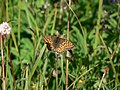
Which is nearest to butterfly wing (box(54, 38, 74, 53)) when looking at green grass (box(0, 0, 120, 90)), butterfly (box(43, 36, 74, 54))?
butterfly (box(43, 36, 74, 54))

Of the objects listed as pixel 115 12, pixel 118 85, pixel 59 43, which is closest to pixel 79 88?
pixel 118 85

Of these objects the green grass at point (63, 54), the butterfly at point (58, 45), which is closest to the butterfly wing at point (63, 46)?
the butterfly at point (58, 45)

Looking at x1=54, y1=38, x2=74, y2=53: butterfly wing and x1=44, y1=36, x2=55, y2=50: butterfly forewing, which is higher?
x1=44, y1=36, x2=55, y2=50: butterfly forewing

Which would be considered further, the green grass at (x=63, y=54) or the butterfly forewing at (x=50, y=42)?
the green grass at (x=63, y=54)

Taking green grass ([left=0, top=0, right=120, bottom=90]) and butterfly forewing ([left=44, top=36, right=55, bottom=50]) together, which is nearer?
butterfly forewing ([left=44, top=36, right=55, bottom=50])

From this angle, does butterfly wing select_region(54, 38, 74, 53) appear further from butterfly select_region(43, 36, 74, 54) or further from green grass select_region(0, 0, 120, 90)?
green grass select_region(0, 0, 120, 90)

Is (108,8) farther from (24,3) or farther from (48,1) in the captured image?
(24,3)

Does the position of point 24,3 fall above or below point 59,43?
above

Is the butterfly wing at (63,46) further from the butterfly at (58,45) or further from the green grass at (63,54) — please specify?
the green grass at (63,54)
